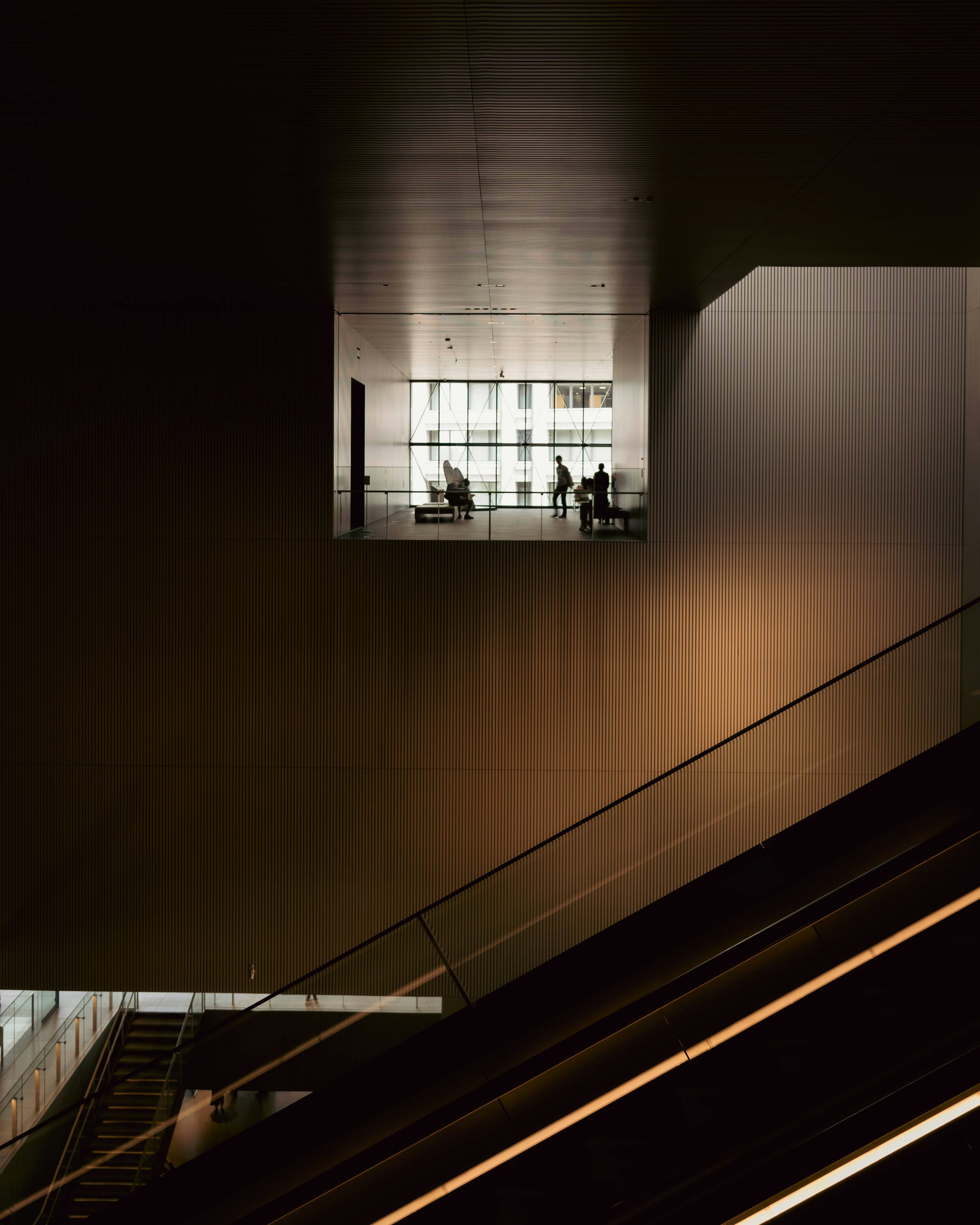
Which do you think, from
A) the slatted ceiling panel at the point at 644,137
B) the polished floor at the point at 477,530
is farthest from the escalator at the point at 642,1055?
the polished floor at the point at 477,530

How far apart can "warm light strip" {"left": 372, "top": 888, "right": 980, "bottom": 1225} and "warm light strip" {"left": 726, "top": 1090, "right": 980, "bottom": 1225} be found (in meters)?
1.37

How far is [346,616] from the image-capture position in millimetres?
10852

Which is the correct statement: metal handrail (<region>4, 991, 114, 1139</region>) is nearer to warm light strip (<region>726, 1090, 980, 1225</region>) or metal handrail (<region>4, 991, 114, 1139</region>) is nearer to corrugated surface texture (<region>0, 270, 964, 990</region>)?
corrugated surface texture (<region>0, 270, 964, 990</region>)

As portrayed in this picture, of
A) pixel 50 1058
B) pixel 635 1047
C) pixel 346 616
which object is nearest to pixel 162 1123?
pixel 635 1047

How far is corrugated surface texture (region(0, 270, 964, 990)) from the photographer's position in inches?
422

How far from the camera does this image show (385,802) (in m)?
11.0

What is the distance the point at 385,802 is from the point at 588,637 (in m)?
3.02

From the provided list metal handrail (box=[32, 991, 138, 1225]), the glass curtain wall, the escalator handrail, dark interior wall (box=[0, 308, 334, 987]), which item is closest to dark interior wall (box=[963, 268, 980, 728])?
the escalator handrail

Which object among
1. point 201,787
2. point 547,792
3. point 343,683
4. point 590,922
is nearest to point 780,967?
point 590,922

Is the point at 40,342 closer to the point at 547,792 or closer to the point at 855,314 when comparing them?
the point at 547,792

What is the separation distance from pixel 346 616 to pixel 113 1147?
6.12 m

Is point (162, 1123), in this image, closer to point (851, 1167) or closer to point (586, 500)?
point (851, 1167)

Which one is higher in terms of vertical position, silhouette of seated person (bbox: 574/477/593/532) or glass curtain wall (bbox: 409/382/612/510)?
glass curtain wall (bbox: 409/382/612/510)

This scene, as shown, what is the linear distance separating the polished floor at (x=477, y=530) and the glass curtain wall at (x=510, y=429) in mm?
6587
